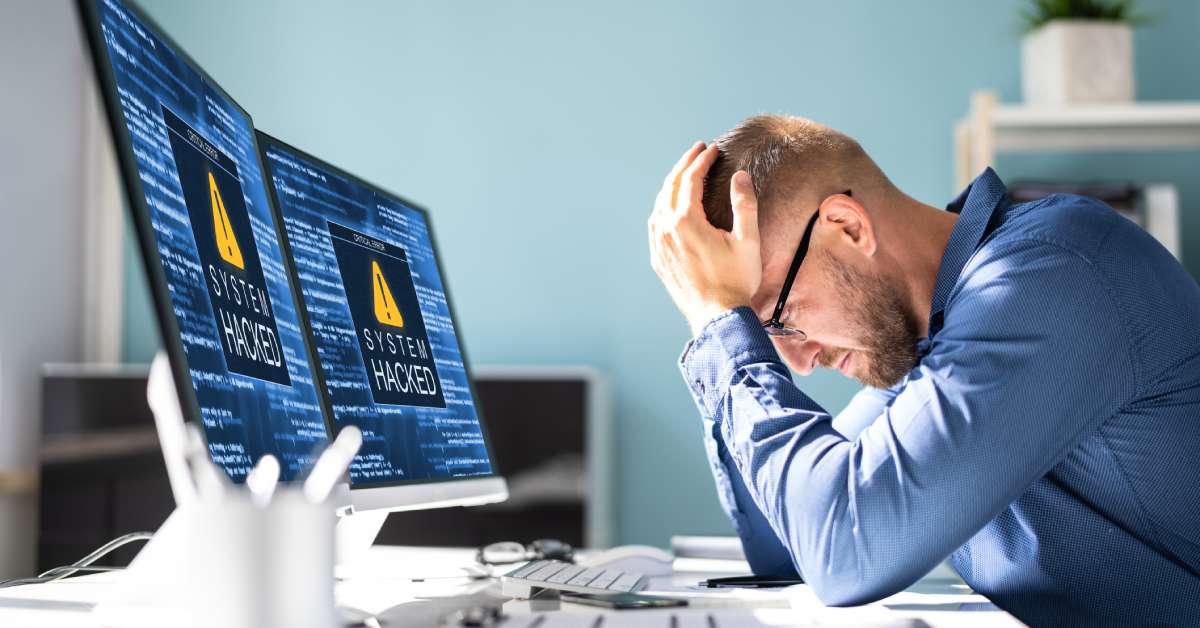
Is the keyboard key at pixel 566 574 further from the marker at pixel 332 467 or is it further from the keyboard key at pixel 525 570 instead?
the marker at pixel 332 467

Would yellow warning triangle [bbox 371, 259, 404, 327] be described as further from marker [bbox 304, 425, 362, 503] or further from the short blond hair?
marker [bbox 304, 425, 362, 503]

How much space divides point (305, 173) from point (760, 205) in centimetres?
55

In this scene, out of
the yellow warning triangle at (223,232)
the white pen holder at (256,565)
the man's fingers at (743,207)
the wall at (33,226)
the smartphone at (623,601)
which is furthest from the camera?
the wall at (33,226)

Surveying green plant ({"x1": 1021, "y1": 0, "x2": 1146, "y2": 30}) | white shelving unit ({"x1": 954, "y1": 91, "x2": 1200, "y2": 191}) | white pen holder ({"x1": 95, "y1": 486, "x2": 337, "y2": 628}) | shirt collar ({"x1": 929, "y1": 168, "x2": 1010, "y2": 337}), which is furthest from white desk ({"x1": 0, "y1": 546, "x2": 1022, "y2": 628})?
green plant ({"x1": 1021, "y1": 0, "x2": 1146, "y2": 30})

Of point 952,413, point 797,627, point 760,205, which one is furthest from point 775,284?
point 797,627

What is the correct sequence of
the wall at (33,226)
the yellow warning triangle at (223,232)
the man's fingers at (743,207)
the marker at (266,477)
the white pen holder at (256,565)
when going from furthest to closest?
the wall at (33,226)
the man's fingers at (743,207)
the yellow warning triangle at (223,232)
the marker at (266,477)
the white pen holder at (256,565)

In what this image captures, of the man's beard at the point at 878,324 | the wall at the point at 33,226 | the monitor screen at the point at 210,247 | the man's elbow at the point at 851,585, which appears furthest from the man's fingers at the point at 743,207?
the wall at the point at 33,226

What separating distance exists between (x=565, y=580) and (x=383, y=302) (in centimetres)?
45

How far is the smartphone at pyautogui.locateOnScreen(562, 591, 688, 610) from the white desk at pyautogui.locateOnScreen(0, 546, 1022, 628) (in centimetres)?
2

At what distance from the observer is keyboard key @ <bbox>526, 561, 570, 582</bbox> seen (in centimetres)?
115

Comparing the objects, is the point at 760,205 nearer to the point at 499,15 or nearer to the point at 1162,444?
the point at 1162,444

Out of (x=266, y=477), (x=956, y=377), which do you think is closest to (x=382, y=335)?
(x=266, y=477)

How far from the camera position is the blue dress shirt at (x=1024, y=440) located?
985 mm

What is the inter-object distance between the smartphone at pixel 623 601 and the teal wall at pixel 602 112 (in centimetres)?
218
